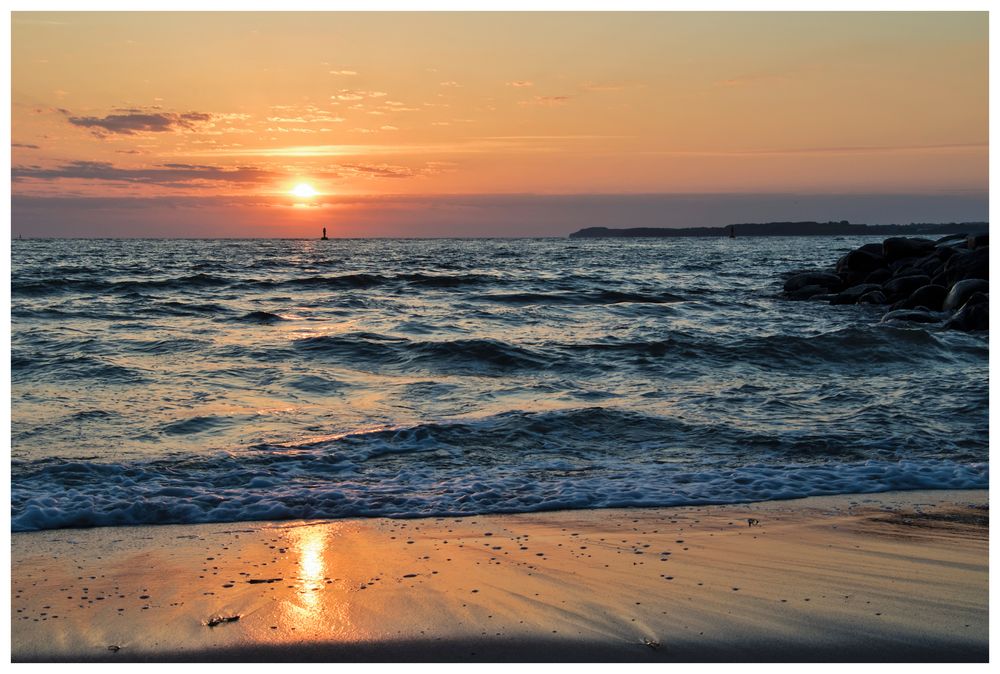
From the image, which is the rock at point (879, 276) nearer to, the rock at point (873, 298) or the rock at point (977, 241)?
the rock at point (977, 241)

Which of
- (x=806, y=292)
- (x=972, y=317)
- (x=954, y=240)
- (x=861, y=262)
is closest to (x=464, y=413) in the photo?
(x=972, y=317)

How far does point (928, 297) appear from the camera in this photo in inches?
704

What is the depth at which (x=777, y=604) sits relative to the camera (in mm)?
3719

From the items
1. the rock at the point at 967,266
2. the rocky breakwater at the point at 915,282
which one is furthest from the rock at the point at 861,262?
the rock at the point at 967,266

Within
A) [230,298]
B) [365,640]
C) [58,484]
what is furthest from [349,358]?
[230,298]

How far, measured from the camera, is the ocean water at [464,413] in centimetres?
586

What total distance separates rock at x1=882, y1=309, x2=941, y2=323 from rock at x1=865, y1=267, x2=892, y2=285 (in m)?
5.77

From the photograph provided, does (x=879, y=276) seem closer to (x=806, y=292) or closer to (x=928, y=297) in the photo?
(x=806, y=292)

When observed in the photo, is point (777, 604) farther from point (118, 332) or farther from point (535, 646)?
point (118, 332)

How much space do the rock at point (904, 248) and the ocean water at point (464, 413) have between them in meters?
7.86

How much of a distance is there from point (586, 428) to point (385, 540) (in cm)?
332

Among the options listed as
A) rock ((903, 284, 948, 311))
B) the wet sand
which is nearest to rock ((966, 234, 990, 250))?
rock ((903, 284, 948, 311))

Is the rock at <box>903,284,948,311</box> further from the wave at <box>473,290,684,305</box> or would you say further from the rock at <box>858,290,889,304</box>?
the wave at <box>473,290,684,305</box>

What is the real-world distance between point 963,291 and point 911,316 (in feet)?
3.64
